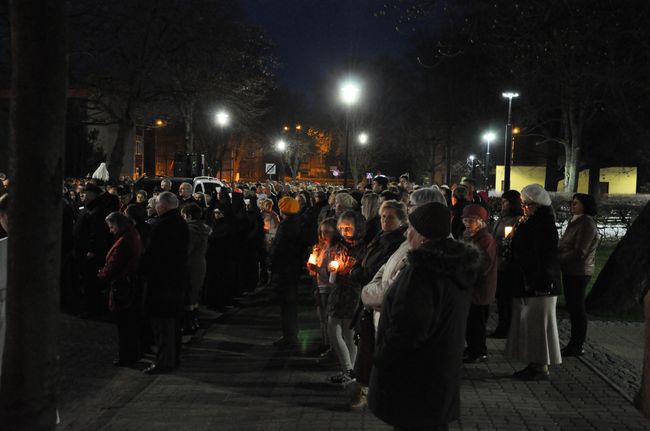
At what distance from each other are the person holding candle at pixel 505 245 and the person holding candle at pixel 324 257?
6.09ft

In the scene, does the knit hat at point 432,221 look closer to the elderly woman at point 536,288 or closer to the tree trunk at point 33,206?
the tree trunk at point 33,206

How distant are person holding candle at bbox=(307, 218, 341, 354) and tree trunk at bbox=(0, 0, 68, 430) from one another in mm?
3742

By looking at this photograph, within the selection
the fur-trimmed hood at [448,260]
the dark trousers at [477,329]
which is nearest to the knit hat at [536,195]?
the dark trousers at [477,329]

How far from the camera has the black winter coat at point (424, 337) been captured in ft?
13.6

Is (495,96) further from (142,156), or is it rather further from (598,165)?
(142,156)

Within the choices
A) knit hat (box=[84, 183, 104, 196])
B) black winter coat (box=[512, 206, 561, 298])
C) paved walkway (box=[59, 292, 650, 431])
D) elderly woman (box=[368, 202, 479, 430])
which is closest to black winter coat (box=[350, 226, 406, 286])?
paved walkway (box=[59, 292, 650, 431])

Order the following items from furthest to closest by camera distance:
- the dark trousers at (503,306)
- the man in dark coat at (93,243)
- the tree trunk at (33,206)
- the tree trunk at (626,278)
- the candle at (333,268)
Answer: the tree trunk at (626,278) → the man in dark coat at (93,243) → the dark trousers at (503,306) → the candle at (333,268) → the tree trunk at (33,206)

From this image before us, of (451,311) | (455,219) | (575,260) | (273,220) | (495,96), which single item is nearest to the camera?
(451,311)

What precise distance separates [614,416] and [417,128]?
6656cm

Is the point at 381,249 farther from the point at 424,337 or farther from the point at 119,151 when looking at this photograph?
the point at 119,151

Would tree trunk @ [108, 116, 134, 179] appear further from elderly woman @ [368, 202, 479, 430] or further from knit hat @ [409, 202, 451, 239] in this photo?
elderly woman @ [368, 202, 479, 430]

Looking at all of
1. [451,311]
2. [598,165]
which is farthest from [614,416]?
[598,165]

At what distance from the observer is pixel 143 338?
947 cm

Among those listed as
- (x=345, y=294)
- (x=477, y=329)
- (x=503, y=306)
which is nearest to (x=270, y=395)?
(x=345, y=294)
